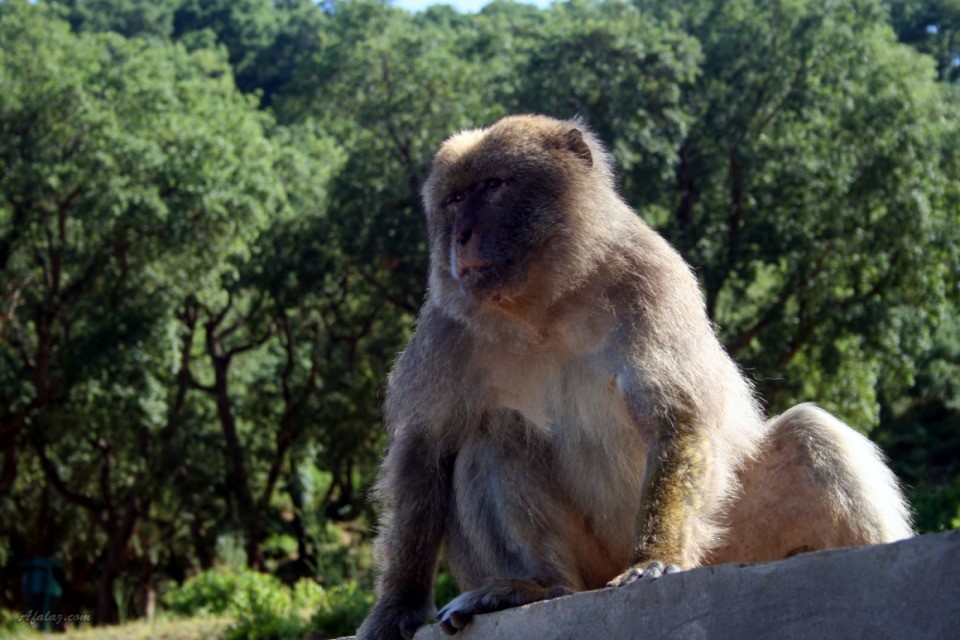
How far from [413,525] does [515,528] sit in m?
0.50

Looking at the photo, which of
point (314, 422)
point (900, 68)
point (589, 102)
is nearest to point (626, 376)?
point (589, 102)

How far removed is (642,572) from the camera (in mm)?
3547

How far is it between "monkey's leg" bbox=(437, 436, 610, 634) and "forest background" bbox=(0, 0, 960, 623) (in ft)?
37.0

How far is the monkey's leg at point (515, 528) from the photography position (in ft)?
13.2

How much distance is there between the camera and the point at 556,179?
4410 mm

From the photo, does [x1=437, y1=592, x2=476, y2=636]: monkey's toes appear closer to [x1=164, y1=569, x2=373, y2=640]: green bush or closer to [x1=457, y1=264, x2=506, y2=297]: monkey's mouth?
[x1=457, y1=264, x2=506, y2=297]: monkey's mouth

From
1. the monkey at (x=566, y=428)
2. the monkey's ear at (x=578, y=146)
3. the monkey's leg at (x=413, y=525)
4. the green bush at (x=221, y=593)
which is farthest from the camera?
the green bush at (x=221, y=593)

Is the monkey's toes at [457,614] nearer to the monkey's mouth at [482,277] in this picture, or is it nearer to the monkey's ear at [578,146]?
the monkey's mouth at [482,277]

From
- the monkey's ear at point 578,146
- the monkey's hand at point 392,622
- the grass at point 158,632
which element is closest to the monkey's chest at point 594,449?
the monkey's hand at point 392,622

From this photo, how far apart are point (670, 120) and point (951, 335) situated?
8.65 meters

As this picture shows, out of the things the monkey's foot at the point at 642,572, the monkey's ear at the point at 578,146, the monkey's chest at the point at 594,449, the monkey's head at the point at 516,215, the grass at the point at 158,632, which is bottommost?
the monkey's foot at the point at 642,572

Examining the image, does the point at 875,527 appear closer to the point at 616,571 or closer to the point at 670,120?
the point at 616,571

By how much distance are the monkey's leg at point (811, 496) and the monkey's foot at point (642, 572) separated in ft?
2.44

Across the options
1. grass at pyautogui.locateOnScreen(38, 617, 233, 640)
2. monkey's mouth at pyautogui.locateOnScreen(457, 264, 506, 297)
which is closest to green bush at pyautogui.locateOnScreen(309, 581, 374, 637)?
grass at pyautogui.locateOnScreen(38, 617, 233, 640)
